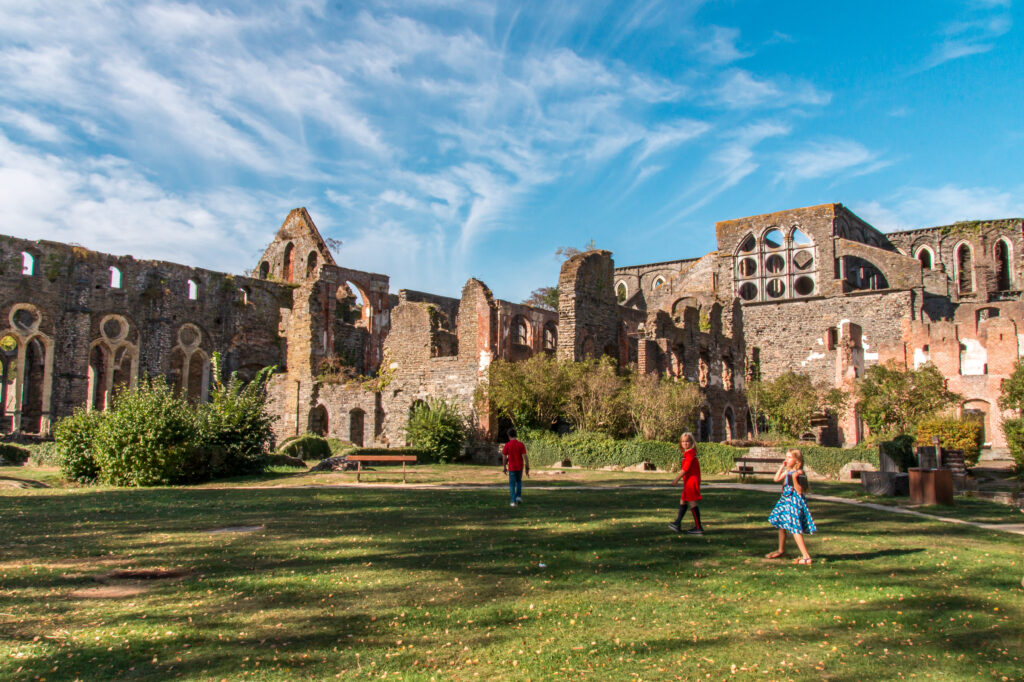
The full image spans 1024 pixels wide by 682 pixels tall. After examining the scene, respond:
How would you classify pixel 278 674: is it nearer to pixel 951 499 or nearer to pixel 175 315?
pixel 951 499

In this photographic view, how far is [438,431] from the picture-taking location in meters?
Result: 25.8

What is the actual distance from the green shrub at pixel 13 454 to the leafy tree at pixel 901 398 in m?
30.4

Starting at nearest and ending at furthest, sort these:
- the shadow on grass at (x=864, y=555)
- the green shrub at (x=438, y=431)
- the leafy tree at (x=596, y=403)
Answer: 1. the shadow on grass at (x=864, y=555)
2. the leafy tree at (x=596, y=403)
3. the green shrub at (x=438, y=431)

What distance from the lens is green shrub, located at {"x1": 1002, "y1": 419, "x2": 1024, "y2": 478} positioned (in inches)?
753

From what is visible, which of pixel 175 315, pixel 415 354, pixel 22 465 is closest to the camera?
pixel 22 465

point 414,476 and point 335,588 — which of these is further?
point 414,476

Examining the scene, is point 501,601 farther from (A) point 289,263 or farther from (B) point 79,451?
(A) point 289,263

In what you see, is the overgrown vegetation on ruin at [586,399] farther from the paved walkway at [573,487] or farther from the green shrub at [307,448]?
the paved walkway at [573,487]

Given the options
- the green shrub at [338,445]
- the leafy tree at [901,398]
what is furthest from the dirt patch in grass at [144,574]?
the leafy tree at [901,398]

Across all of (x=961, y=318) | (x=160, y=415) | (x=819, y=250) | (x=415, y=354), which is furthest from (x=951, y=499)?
(x=819, y=250)

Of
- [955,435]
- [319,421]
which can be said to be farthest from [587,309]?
[955,435]

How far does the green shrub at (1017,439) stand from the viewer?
62.7ft

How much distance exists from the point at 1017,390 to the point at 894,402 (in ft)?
13.7

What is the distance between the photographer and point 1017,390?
89.6 feet
